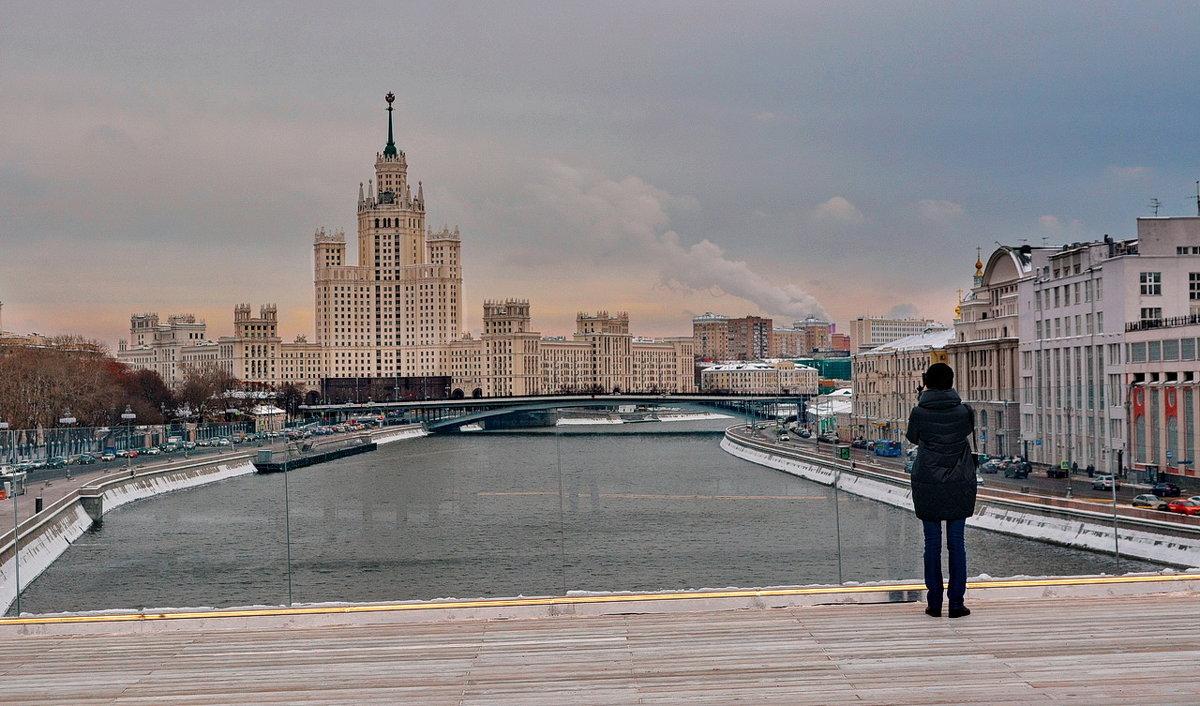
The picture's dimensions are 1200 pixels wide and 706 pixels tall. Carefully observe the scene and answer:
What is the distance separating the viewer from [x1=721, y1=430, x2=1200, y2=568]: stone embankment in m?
11.7

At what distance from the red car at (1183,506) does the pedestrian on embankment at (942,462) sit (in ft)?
20.4

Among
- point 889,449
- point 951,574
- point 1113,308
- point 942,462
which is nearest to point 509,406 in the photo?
point 1113,308

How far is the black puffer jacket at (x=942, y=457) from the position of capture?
751 centimetres

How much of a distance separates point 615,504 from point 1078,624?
991 cm

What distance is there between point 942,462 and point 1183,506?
22.6 ft

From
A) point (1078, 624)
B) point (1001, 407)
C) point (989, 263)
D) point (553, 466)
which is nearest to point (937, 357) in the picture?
point (989, 263)

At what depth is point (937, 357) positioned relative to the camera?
178 feet

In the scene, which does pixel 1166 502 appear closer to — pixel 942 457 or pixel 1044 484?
pixel 1044 484

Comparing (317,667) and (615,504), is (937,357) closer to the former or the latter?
(615,504)

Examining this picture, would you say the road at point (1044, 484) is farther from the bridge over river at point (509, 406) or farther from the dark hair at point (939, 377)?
the bridge over river at point (509, 406)

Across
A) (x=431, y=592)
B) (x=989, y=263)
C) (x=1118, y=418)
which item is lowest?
(x=431, y=592)

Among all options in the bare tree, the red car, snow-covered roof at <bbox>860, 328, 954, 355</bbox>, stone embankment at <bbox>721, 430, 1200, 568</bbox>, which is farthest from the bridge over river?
the red car

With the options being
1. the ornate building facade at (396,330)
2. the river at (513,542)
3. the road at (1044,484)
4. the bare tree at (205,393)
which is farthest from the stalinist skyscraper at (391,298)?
the road at (1044,484)

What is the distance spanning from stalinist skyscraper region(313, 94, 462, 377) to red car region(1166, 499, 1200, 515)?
452 feet
